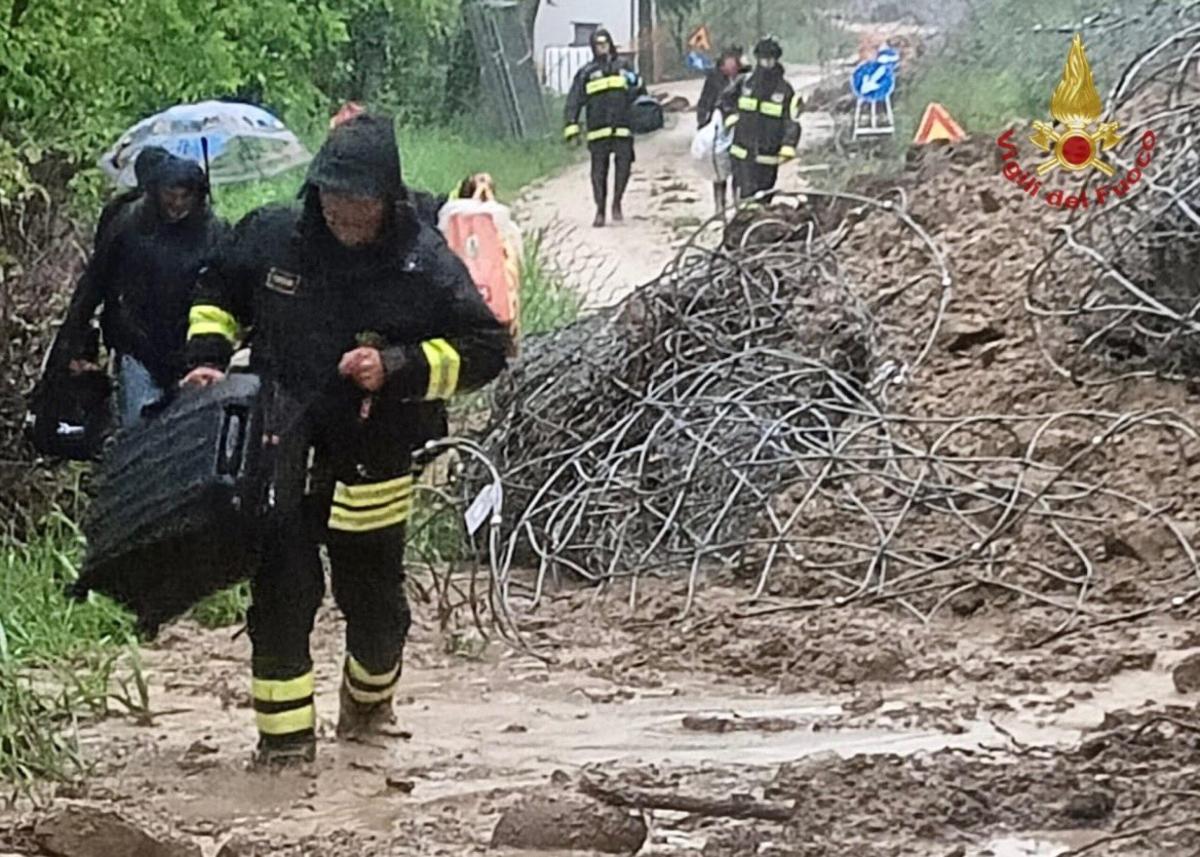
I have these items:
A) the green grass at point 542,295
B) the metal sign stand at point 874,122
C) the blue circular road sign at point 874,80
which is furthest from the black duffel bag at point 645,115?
the metal sign stand at point 874,122

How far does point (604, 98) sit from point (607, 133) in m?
0.17

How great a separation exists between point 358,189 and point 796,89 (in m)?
5.56

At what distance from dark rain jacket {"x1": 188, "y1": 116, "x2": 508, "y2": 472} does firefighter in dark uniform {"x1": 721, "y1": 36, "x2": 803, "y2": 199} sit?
5157 millimetres

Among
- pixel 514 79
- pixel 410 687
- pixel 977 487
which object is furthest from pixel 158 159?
pixel 514 79

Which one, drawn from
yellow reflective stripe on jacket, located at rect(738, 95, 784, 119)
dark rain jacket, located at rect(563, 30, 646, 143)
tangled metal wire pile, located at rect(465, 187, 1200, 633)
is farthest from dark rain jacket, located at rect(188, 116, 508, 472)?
yellow reflective stripe on jacket, located at rect(738, 95, 784, 119)

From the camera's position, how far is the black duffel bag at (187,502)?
4137 mm

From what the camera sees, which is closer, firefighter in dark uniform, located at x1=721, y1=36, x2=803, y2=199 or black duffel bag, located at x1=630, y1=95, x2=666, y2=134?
black duffel bag, located at x1=630, y1=95, x2=666, y2=134

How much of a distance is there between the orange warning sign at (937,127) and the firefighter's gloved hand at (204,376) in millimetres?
6013

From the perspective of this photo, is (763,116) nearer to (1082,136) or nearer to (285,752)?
(1082,136)

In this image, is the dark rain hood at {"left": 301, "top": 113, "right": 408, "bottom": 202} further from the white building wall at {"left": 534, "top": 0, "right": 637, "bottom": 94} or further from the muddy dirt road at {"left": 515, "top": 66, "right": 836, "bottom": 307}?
the muddy dirt road at {"left": 515, "top": 66, "right": 836, "bottom": 307}

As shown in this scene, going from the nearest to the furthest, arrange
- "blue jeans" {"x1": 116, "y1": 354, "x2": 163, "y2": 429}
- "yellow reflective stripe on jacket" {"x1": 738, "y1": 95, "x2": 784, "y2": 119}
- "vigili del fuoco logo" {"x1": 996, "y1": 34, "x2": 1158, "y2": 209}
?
1. "blue jeans" {"x1": 116, "y1": 354, "x2": 163, "y2": 429}
2. "vigili del fuoco logo" {"x1": 996, "y1": 34, "x2": 1158, "y2": 209}
3. "yellow reflective stripe on jacket" {"x1": 738, "y1": 95, "x2": 784, "y2": 119}

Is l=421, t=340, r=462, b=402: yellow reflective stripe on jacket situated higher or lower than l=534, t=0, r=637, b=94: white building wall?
lower

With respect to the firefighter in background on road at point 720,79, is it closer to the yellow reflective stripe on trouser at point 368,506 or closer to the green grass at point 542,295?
the green grass at point 542,295

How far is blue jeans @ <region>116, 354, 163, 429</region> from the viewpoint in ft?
19.7
